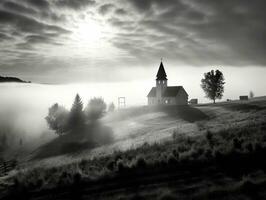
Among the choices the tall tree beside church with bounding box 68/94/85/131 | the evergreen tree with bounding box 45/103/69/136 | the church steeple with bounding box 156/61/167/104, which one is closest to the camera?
the tall tree beside church with bounding box 68/94/85/131

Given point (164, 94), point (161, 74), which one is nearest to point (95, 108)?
point (164, 94)

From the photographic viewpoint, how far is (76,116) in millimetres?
74625

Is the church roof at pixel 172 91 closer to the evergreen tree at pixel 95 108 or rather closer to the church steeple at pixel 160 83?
the church steeple at pixel 160 83

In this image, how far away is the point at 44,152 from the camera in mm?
57750

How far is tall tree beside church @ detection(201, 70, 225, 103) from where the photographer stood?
273ft

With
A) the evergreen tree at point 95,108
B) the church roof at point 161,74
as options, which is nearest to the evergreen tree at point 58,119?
the evergreen tree at point 95,108

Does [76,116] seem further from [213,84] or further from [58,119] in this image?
[213,84]

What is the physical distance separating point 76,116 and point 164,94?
29322 millimetres

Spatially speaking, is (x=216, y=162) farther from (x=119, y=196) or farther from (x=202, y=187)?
(x=119, y=196)

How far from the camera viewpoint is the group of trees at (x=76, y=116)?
243ft

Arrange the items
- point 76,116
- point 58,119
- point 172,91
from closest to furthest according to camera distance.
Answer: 1. point 76,116
2. point 58,119
3. point 172,91

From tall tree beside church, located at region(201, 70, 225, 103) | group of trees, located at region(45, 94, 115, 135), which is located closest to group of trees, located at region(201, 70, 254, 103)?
tall tree beside church, located at region(201, 70, 225, 103)

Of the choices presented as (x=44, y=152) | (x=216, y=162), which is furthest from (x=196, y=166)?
(x=44, y=152)

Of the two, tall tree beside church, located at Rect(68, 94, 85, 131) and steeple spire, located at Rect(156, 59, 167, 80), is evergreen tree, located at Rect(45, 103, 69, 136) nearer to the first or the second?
tall tree beside church, located at Rect(68, 94, 85, 131)
